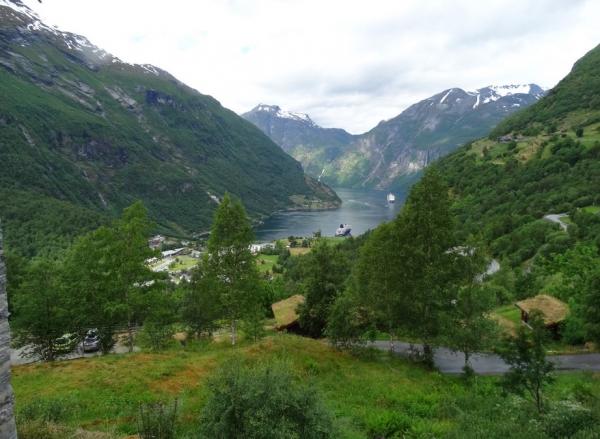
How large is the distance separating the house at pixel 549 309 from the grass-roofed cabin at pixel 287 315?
1888cm

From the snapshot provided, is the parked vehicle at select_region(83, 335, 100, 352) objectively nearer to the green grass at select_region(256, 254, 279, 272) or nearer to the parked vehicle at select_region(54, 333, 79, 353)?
the parked vehicle at select_region(54, 333, 79, 353)

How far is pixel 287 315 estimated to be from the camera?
3378cm

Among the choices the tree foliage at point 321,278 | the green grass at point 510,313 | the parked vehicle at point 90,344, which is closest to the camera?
the tree foliage at point 321,278

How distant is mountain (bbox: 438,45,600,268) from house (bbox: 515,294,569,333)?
23.2ft

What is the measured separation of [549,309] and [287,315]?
72.4 ft

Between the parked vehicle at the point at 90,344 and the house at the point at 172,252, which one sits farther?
the house at the point at 172,252

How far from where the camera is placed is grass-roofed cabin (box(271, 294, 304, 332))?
32.5m

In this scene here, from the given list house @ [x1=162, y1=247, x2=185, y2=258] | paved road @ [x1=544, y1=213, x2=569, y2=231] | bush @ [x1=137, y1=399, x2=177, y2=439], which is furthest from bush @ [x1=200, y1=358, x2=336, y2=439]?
house @ [x1=162, y1=247, x2=185, y2=258]

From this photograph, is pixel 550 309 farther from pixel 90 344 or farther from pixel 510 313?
pixel 90 344

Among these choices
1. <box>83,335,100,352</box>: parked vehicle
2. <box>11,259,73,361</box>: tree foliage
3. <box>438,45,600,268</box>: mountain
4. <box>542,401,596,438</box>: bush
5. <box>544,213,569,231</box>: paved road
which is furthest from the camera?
<box>544,213,569,231</box>: paved road

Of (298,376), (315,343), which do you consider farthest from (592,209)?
(298,376)

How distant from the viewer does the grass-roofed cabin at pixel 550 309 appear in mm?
27234

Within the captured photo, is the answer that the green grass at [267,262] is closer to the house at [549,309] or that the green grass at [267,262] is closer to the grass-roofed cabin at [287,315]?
the grass-roofed cabin at [287,315]

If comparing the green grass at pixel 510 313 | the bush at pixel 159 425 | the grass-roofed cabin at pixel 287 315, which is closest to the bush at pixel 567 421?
the bush at pixel 159 425
